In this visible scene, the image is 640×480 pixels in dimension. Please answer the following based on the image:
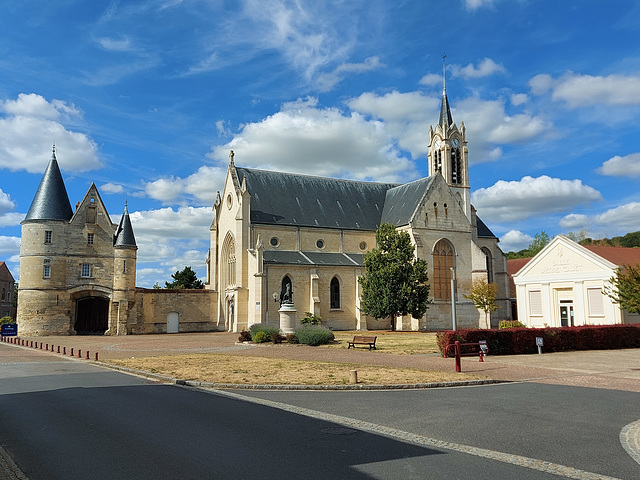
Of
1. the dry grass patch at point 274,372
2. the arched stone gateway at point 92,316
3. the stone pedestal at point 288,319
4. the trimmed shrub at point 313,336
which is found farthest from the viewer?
the arched stone gateway at point 92,316

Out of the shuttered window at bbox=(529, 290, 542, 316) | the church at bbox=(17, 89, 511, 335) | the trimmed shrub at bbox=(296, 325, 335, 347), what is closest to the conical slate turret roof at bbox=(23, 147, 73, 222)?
the church at bbox=(17, 89, 511, 335)

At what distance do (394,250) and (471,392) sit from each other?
3001cm

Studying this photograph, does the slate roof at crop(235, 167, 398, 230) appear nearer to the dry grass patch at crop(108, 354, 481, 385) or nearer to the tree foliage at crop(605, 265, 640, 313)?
the tree foliage at crop(605, 265, 640, 313)

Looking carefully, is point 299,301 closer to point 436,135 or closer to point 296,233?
point 296,233

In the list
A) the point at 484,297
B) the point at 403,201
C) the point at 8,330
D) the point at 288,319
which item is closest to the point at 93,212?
the point at 8,330

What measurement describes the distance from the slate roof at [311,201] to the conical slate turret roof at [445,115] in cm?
973

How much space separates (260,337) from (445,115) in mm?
37274

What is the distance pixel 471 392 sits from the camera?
12805 millimetres

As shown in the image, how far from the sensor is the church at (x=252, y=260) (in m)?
44.2

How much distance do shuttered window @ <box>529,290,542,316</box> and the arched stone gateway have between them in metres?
35.4

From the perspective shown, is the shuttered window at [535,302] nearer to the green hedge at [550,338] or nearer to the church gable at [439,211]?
the green hedge at [550,338]

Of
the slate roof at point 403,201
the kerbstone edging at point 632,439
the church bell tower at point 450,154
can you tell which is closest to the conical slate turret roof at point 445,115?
the church bell tower at point 450,154

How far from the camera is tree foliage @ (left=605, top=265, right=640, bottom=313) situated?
27922 millimetres

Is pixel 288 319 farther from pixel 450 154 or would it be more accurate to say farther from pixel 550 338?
pixel 450 154
